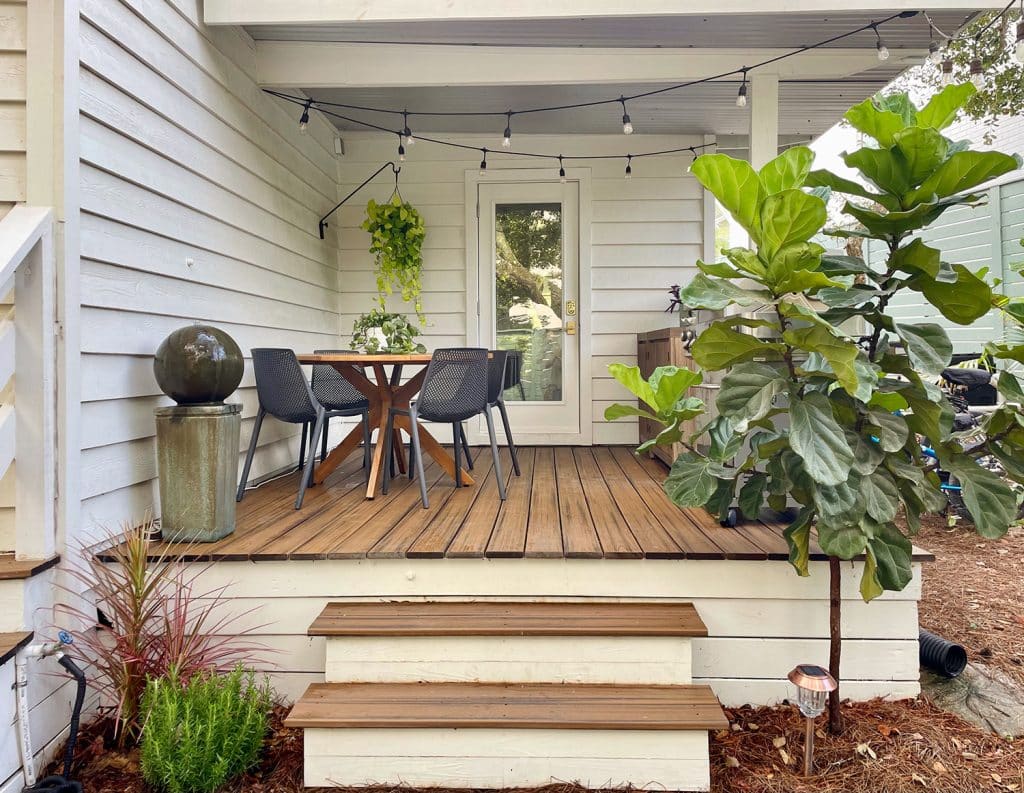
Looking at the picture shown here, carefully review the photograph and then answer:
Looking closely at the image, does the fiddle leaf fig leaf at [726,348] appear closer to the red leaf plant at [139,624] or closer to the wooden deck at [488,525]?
the wooden deck at [488,525]

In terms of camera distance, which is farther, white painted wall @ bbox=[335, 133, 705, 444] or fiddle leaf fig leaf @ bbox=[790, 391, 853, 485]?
white painted wall @ bbox=[335, 133, 705, 444]

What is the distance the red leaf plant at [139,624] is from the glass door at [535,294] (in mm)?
3116

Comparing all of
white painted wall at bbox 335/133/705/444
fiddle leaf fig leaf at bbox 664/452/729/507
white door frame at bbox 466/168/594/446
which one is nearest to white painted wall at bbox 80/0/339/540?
white painted wall at bbox 335/133/705/444

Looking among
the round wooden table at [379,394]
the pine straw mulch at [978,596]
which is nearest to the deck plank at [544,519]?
Answer: the round wooden table at [379,394]

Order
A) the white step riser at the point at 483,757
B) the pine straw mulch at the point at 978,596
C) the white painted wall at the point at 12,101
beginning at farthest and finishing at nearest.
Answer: the pine straw mulch at the point at 978,596 < the white painted wall at the point at 12,101 < the white step riser at the point at 483,757

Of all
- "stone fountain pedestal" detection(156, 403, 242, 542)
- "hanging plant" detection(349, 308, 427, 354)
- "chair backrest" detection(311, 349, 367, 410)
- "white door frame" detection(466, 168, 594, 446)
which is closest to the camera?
"stone fountain pedestal" detection(156, 403, 242, 542)

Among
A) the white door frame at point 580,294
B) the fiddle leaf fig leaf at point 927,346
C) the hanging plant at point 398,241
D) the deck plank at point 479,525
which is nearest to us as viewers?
the fiddle leaf fig leaf at point 927,346

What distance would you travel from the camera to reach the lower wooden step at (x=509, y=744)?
1.74m

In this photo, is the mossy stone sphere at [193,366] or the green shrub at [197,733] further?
the mossy stone sphere at [193,366]

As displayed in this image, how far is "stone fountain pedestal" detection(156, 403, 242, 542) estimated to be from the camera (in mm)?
2279

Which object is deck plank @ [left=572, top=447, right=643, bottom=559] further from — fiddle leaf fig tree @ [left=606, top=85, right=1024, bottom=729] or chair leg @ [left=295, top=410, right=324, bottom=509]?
chair leg @ [left=295, top=410, right=324, bottom=509]

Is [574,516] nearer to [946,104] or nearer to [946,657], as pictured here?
[946,657]

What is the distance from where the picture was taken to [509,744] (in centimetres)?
178

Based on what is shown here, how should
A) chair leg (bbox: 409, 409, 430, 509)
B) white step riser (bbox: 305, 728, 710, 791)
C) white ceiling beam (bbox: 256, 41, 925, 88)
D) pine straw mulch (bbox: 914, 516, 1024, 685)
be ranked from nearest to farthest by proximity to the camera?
white step riser (bbox: 305, 728, 710, 791) → pine straw mulch (bbox: 914, 516, 1024, 685) → chair leg (bbox: 409, 409, 430, 509) → white ceiling beam (bbox: 256, 41, 925, 88)
